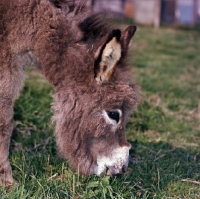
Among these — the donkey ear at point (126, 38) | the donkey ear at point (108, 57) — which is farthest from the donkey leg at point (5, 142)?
the donkey ear at point (126, 38)

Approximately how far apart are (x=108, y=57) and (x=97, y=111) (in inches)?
21.5

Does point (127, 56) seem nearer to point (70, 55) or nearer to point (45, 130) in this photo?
point (70, 55)

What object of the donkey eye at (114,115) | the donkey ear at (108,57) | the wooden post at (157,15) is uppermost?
the donkey ear at (108,57)

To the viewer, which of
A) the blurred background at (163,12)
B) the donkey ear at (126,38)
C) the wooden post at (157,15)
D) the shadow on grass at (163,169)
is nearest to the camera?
the donkey ear at (126,38)

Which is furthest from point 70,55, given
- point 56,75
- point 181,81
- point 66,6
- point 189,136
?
point 181,81

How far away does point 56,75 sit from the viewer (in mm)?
4293

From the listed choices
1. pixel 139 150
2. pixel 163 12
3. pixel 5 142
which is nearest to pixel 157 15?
pixel 163 12

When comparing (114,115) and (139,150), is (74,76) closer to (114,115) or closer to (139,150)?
(114,115)

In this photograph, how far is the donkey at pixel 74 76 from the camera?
4.17 meters

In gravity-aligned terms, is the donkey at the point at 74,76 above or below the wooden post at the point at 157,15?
above

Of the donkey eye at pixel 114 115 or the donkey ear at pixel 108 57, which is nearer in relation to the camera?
the donkey ear at pixel 108 57

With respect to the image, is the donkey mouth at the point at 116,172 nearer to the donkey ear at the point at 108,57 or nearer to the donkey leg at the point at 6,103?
the donkey ear at the point at 108,57

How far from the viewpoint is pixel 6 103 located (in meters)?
4.27

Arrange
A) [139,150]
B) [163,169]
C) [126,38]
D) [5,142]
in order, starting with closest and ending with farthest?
1. [126,38]
2. [5,142]
3. [163,169]
4. [139,150]
